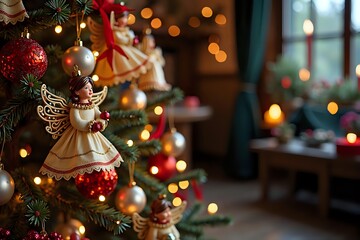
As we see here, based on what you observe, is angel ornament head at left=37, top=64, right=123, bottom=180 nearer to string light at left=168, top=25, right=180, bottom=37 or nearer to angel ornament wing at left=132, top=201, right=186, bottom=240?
angel ornament wing at left=132, top=201, right=186, bottom=240

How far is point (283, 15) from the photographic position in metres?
4.16

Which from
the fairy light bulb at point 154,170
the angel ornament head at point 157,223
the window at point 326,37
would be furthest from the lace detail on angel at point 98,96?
the window at point 326,37

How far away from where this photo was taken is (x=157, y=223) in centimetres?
120

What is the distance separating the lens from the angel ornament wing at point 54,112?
89 cm

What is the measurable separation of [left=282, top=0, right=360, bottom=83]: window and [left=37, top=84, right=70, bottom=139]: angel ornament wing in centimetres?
327

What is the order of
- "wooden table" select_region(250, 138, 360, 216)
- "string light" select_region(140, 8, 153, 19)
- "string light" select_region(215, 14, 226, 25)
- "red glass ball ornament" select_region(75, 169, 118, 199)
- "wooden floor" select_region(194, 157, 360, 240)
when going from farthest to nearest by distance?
1. "string light" select_region(215, 14, 226, 25)
2. "string light" select_region(140, 8, 153, 19)
3. "wooden table" select_region(250, 138, 360, 216)
4. "wooden floor" select_region(194, 157, 360, 240)
5. "red glass ball ornament" select_region(75, 169, 118, 199)

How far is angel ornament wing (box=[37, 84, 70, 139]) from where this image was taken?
2.93 feet

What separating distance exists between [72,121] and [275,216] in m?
2.24

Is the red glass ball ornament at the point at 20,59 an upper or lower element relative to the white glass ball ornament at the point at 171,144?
upper

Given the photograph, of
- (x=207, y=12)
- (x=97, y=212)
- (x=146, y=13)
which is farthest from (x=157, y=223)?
(x=207, y=12)


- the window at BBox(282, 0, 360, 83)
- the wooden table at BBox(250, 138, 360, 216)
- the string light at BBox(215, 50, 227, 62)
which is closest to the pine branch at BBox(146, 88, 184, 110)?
the wooden table at BBox(250, 138, 360, 216)

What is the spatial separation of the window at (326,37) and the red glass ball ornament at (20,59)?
130 inches

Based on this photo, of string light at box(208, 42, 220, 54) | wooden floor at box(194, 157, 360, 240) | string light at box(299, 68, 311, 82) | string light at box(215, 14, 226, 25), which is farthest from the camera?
string light at box(208, 42, 220, 54)

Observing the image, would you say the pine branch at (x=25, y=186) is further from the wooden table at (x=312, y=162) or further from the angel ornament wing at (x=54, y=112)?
the wooden table at (x=312, y=162)
